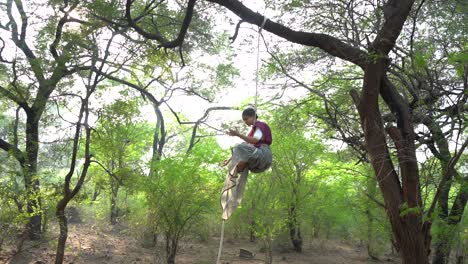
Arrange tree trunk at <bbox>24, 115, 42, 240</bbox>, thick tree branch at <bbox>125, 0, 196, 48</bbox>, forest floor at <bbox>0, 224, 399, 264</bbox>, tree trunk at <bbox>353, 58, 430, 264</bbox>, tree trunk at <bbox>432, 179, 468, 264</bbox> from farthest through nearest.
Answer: forest floor at <bbox>0, 224, 399, 264</bbox> < tree trunk at <bbox>24, 115, 42, 240</bbox> < tree trunk at <bbox>432, 179, 468, 264</bbox> < thick tree branch at <bbox>125, 0, 196, 48</bbox> < tree trunk at <bbox>353, 58, 430, 264</bbox>

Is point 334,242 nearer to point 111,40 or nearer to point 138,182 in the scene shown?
point 138,182

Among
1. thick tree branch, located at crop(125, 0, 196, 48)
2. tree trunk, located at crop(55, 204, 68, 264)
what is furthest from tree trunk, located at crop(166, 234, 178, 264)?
thick tree branch, located at crop(125, 0, 196, 48)

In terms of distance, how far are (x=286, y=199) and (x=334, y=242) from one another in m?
8.51

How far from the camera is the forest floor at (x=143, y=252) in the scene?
10.4m

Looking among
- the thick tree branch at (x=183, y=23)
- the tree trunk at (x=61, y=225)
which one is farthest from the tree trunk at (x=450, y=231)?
the tree trunk at (x=61, y=225)

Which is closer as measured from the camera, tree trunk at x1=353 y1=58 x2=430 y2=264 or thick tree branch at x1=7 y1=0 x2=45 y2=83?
tree trunk at x1=353 y1=58 x2=430 y2=264

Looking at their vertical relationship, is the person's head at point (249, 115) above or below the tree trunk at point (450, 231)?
above

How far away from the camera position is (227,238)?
662 inches

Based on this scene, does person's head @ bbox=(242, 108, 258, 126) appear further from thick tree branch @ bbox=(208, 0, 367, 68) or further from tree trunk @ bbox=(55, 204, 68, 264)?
tree trunk @ bbox=(55, 204, 68, 264)

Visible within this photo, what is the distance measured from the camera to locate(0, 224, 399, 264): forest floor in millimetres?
10400

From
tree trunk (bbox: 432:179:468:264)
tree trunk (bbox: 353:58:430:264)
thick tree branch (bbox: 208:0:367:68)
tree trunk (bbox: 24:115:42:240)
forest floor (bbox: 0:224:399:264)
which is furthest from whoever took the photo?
forest floor (bbox: 0:224:399:264)

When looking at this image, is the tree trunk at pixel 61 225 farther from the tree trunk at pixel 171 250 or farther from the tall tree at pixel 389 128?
the tall tree at pixel 389 128

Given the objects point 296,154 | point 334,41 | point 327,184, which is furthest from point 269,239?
point 334,41

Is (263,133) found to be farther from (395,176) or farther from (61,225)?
(61,225)
